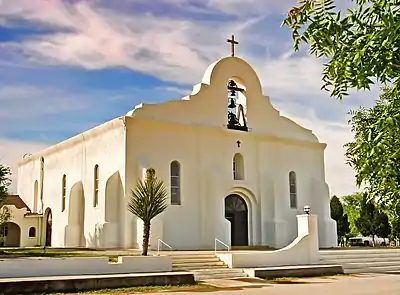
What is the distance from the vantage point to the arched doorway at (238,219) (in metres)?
31.1

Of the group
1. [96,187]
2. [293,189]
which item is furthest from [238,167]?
[96,187]

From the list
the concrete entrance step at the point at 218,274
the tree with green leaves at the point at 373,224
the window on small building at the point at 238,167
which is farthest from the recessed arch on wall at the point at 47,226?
the tree with green leaves at the point at 373,224

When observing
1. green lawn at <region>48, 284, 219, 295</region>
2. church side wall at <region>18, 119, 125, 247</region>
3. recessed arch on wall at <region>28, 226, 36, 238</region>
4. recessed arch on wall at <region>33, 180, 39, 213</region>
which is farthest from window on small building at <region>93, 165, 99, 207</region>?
green lawn at <region>48, 284, 219, 295</region>

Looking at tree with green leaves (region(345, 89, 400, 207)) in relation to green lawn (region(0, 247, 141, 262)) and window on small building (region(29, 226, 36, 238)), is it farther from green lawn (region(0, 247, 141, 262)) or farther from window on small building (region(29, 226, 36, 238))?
window on small building (region(29, 226, 36, 238))

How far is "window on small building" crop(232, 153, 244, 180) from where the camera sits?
1236 inches

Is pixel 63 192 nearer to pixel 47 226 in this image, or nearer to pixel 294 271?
pixel 47 226

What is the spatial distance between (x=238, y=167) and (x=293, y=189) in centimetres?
406

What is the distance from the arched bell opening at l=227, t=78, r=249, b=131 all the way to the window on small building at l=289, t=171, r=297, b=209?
4.30 metres

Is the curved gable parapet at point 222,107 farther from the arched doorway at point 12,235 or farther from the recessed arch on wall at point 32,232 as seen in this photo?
the arched doorway at point 12,235

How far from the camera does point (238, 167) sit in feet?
104

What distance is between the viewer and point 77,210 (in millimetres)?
32281

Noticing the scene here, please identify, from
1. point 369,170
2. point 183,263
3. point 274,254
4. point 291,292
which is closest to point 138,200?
point 183,263

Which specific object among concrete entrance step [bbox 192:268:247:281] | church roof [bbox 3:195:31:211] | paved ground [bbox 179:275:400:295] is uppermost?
church roof [bbox 3:195:31:211]

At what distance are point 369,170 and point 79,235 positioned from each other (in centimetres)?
2658
